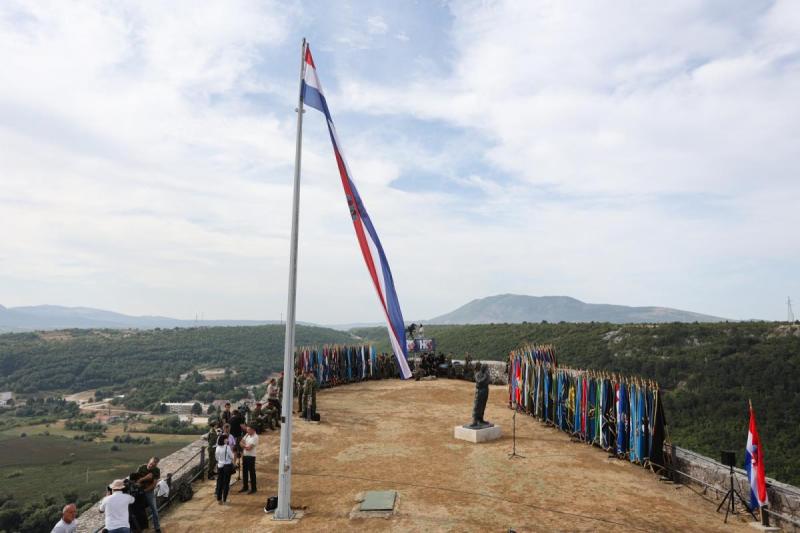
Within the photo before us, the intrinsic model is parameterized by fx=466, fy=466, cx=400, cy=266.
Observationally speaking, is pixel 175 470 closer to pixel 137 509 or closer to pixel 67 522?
pixel 137 509

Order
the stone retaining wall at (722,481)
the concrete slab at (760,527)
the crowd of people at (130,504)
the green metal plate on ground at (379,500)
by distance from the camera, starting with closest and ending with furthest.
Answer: the crowd of people at (130,504), the concrete slab at (760,527), the stone retaining wall at (722,481), the green metal plate on ground at (379,500)

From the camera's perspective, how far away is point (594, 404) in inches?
533

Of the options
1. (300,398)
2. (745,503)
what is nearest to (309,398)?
(300,398)

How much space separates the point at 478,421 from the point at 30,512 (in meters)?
44.8

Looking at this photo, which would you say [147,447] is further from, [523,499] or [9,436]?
[523,499]

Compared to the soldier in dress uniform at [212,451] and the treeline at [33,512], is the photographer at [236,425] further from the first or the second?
the treeline at [33,512]

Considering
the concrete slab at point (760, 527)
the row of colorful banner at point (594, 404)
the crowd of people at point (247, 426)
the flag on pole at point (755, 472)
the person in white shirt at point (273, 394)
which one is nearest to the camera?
the crowd of people at point (247, 426)

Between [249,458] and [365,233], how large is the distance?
534cm

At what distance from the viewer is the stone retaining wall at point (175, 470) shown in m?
7.72

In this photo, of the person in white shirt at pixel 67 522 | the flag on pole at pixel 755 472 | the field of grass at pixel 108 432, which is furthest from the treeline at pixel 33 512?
the flag on pole at pixel 755 472

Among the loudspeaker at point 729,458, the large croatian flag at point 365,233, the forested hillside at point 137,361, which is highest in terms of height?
the large croatian flag at point 365,233

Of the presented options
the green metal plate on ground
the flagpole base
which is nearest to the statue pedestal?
the green metal plate on ground

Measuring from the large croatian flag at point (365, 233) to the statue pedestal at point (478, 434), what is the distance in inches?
206

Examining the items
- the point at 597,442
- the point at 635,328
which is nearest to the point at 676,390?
the point at 635,328
